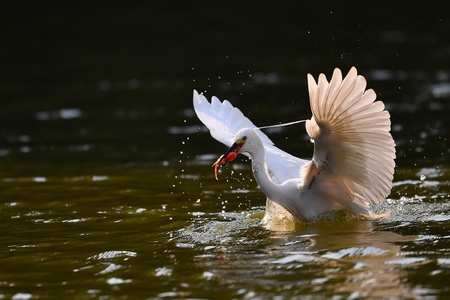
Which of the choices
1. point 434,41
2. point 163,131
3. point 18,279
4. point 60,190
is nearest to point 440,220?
point 18,279

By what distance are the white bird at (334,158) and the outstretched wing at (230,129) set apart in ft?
0.04

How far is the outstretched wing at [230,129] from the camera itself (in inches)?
309

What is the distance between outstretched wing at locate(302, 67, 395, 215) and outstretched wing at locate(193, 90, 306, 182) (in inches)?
26.1

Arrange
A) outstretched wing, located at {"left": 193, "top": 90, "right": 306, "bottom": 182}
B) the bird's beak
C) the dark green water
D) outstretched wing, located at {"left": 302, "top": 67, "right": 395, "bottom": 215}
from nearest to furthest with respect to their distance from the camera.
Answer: the dark green water
outstretched wing, located at {"left": 302, "top": 67, "right": 395, "bottom": 215}
the bird's beak
outstretched wing, located at {"left": 193, "top": 90, "right": 306, "bottom": 182}

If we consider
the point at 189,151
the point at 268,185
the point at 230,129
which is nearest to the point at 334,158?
the point at 268,185

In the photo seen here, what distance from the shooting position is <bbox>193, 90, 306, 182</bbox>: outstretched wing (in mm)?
7861

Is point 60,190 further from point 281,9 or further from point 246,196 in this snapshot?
point 281,9

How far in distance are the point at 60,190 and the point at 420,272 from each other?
17.2ft

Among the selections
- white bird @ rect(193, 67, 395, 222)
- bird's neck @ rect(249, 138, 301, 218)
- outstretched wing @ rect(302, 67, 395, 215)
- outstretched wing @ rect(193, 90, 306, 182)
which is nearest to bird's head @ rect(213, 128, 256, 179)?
white bird @ rect(193, 67, 395, 222)

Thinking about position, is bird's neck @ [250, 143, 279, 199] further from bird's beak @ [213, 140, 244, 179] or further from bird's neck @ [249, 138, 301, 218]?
bird's beak @ [213, 140, 244, 179]

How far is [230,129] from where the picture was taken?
8406 mm

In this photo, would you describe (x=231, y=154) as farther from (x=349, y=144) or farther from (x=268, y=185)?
(x=349, y=144)

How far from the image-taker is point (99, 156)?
1165 centimetres

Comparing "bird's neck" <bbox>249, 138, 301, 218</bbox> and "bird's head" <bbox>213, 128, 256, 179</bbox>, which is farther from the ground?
"bird's head" <bbox>213, 128, 256, 179</bbox>
